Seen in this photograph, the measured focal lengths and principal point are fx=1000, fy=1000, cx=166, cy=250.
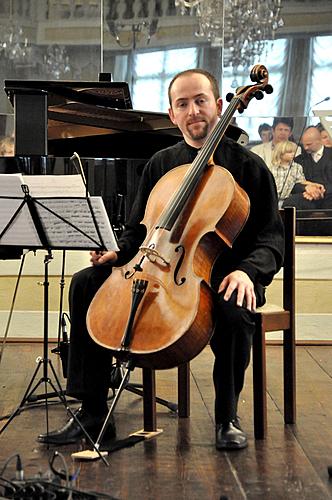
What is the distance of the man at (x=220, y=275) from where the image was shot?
3.10 metres

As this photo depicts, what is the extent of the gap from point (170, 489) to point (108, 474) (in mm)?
218

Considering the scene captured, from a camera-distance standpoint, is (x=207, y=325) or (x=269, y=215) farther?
(x=269, y=215)

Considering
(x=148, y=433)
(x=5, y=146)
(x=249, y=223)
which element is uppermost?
(x=5, y=146)

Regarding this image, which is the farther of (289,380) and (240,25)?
(240,25)

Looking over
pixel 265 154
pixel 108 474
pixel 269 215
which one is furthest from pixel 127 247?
pixel 265 154

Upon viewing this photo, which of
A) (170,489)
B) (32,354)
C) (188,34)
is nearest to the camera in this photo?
(170,489)

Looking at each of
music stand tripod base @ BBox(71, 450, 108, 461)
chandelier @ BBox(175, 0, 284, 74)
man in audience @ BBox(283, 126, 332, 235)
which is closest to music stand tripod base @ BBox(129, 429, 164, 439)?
music stand tripod base @ BBox(71, 450, 108, 461)

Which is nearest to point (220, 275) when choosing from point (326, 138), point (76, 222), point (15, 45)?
point (76, 222)

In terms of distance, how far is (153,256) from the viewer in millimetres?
2982

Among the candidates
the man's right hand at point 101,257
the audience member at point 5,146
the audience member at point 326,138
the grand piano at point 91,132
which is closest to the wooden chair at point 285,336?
the man's right hand at point 101,257

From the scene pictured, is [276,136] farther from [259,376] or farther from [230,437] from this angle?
[230,437]

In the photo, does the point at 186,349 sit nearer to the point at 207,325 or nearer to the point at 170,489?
Answer: the point at 207,325

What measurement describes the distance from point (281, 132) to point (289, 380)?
9.09 ft

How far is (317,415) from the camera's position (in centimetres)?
364
